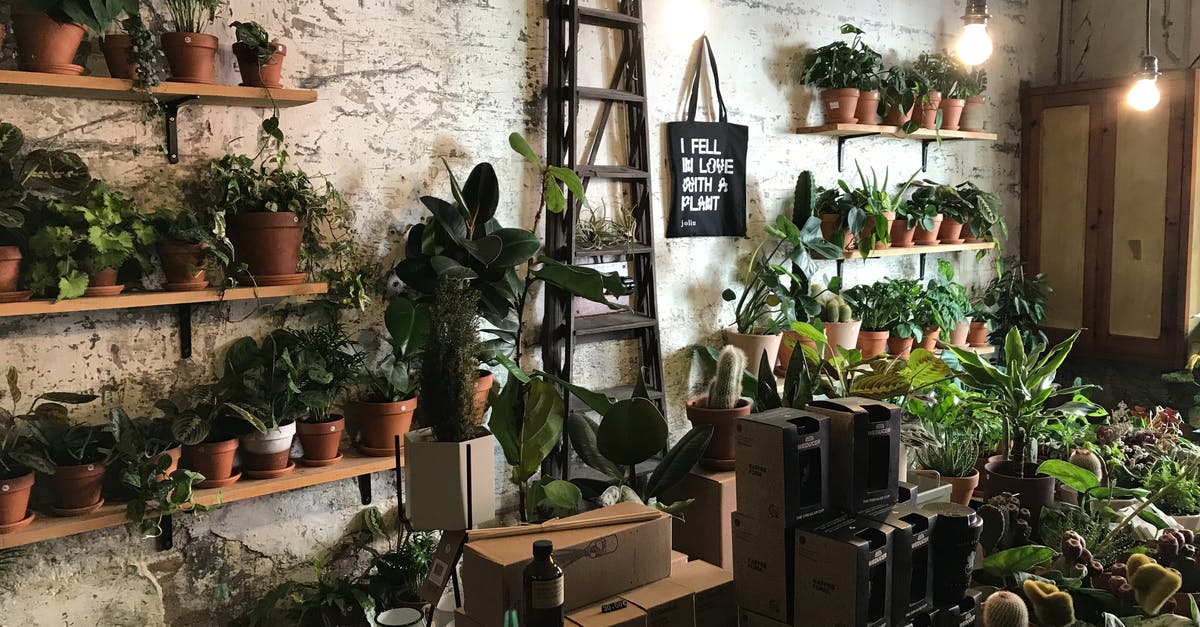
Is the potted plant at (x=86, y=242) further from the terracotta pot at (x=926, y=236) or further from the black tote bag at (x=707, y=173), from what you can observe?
the terracotta pot at (x=926, y=236)

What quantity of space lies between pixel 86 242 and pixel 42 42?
52 cm

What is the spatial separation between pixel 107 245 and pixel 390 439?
104 cm

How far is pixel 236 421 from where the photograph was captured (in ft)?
8.90

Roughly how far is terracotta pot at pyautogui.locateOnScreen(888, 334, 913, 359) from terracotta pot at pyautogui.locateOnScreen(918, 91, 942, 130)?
1.09 m

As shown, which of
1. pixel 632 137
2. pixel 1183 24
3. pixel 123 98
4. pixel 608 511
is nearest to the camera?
pixel 608 511

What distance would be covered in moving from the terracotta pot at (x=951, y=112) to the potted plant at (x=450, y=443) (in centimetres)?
330

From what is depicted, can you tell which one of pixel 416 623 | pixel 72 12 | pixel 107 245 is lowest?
pixel 416 623

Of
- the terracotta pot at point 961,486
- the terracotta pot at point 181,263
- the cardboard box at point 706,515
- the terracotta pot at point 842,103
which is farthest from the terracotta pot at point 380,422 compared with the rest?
the terracotta pot at point 842,103

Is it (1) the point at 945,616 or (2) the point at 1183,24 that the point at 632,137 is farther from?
(2) the point at 1183,24

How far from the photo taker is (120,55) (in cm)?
244

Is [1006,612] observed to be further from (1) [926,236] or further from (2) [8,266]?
(1) [926,236]

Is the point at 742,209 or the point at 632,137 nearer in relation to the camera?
the point at 632,137

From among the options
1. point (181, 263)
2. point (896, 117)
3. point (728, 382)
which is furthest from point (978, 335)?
point (181, 263)

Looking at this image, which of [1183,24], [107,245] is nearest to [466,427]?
[107,245]
